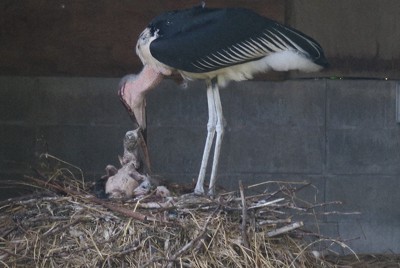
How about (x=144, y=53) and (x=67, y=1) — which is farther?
(x=67, y=1)

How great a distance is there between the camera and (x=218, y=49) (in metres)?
7.96

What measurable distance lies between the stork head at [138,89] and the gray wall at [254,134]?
5.19 feet

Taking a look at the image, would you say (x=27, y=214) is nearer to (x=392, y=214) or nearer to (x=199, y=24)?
(x=199, y=24)

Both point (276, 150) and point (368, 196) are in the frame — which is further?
point (368, 196)

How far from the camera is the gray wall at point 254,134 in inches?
387

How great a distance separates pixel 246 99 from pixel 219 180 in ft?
1.98

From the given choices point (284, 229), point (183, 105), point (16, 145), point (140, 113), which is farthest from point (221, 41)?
point (16, 145)

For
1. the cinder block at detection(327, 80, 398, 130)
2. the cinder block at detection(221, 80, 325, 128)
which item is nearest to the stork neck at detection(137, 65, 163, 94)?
the cinder block at detection(221, 80, 325, 128)

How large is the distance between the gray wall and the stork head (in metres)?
1.58

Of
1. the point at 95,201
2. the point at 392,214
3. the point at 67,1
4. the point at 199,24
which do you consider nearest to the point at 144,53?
the point at 199,24

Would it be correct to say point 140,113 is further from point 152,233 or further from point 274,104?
point 274,104

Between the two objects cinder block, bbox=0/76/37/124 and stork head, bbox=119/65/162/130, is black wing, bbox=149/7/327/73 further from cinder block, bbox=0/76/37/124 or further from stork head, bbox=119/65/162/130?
cinder block, bbox=0/76/37/124

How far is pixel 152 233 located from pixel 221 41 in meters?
1.23

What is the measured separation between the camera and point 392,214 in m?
10.1
